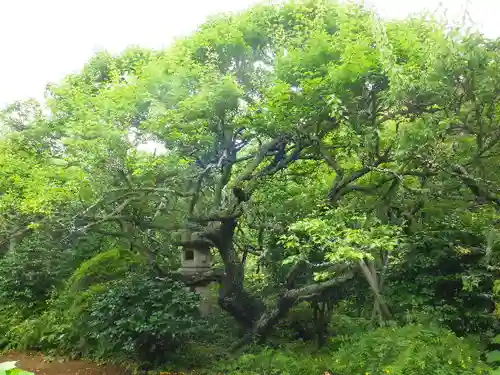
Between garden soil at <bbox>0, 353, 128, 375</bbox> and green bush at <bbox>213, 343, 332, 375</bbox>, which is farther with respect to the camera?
garden soil at <bbox>0, 353, 128, 375</bbox>

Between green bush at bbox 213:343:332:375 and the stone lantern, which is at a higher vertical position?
the stone lantern

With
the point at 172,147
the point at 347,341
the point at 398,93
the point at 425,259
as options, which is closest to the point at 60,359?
the point at 172,147

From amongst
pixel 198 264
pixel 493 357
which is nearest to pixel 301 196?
pixel 198 264

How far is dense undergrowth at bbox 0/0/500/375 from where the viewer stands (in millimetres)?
7547

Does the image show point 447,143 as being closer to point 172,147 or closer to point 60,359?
point 172,147

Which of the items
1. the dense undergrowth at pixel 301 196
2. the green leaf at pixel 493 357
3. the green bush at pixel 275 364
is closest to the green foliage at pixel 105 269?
the dense undergrowth at pixel 301 196

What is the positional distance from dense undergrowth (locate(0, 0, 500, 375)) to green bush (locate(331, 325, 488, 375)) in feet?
0.11

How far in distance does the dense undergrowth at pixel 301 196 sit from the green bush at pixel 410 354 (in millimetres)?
33

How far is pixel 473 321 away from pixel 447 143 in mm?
3641

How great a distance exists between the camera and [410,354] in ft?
22.5

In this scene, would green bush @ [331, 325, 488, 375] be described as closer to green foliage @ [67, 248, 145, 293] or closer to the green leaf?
the green leaf

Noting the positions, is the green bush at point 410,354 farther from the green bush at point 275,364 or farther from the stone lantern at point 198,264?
the stone lantern at point 198,264

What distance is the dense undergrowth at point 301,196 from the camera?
7547 mm

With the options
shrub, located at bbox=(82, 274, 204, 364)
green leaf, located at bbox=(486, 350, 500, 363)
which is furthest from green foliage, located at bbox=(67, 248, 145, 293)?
green leaf, located at bbox=(486, 350, 500, 363)
